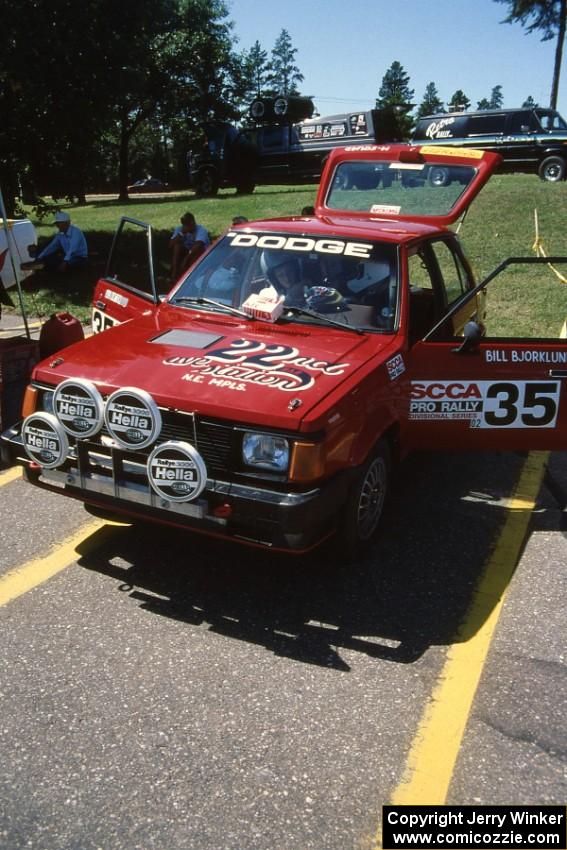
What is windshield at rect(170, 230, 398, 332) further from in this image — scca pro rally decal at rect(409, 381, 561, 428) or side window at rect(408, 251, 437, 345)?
scca pro rally decal at rect(409, 381, 561, 428)

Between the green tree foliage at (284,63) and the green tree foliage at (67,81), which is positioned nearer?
the green tree foliage at (67,81)

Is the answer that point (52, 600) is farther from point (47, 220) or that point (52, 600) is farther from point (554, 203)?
point (47, 220)

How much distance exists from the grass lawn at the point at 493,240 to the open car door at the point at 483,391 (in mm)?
4798

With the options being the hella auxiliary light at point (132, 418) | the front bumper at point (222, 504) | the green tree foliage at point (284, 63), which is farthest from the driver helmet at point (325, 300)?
the green tree foliage at point (284, 63)

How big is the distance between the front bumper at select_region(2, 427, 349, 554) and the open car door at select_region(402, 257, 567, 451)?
1002 millimetres

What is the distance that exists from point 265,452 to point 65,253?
8821 millimetres

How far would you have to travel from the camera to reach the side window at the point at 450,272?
17.4 feet

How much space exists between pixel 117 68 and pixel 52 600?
10765 millimetres

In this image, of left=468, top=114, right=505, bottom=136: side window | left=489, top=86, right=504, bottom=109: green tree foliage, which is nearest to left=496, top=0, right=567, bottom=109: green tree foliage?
left=468, top=114, right=505, bottom=136: side window

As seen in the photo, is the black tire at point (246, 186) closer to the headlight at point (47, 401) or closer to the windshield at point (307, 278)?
the windshield at point (307, 278)

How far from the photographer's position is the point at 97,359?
401cm

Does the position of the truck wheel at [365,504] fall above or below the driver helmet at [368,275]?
below

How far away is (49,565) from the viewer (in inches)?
159

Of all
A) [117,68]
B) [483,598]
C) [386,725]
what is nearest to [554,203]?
[117,68]
